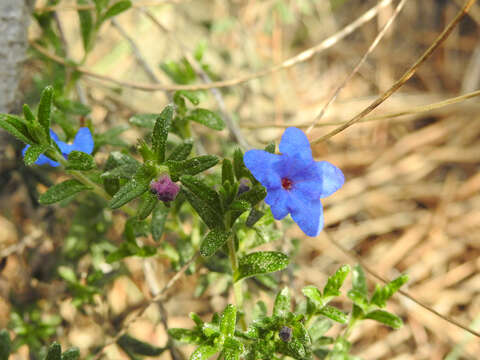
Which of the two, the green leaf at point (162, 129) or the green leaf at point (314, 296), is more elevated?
the green leaf at point (162, 129)

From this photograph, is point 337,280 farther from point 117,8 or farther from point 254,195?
point 117,8

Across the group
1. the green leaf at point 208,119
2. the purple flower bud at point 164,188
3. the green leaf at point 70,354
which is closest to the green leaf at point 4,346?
the green leaf at point 70,354

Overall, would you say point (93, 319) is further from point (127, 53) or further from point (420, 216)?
point (420, 216)

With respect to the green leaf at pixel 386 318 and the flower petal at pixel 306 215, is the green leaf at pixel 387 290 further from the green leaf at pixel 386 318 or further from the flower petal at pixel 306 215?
the flower petal at pixel 306 215

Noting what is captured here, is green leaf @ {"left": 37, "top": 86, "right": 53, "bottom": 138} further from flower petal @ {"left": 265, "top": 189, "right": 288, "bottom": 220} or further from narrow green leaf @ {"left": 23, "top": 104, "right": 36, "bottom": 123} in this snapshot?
flower petal @ {"left": 265, "top": 189, "right": 288, "bottom": 220}

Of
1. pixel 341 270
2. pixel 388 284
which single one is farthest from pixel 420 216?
pixel 341 270

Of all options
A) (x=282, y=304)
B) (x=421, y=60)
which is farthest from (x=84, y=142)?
(x=421, y=60)

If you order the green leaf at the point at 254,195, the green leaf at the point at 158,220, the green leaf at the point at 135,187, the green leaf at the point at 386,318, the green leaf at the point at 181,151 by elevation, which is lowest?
the green leaf at the point at 386,318
